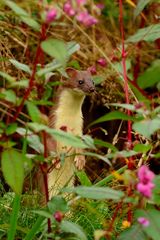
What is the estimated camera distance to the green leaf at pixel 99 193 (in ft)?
5.54

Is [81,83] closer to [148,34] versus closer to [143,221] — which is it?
[148,34]

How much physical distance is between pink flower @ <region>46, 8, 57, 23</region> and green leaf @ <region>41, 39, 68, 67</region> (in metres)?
0.08

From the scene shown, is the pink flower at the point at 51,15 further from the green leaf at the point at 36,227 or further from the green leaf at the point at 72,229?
the green leaf at the point at 36,227

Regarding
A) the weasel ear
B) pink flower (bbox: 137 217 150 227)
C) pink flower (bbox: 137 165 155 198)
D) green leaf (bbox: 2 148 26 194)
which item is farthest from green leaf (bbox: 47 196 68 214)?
the weasel ear

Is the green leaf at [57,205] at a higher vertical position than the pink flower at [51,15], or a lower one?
lower

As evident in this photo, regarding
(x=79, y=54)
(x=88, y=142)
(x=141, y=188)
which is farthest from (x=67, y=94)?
(x=141, y=188)

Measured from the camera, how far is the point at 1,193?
3.16 meters

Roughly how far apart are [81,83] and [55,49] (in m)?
2.46

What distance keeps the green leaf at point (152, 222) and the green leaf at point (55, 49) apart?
43cm

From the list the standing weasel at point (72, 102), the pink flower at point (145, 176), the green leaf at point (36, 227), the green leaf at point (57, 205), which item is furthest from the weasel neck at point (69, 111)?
the pink flower at point (145, 176)

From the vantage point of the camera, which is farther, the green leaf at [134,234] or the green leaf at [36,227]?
the green leaf at [36,227]

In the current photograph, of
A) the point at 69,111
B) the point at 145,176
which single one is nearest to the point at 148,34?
the point at 145,176

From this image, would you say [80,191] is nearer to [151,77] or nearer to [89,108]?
[151,77]

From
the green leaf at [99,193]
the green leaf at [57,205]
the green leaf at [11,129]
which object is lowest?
the green leaf at [57,205]
